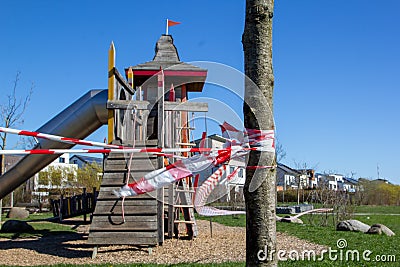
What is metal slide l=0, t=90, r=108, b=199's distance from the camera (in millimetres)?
10430

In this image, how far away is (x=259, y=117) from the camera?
3.66 meters

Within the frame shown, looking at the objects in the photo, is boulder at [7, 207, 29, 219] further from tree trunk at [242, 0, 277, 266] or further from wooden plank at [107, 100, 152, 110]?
tree trunk at [242, 0, 277, 266]

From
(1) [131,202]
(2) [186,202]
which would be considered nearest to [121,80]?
(1) [131,202]

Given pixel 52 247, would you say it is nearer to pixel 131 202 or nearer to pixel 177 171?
pixel 131 202

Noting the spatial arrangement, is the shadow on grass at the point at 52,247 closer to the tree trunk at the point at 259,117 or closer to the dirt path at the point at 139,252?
the dirt path at the point at 139,252

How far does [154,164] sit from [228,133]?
4.52 m

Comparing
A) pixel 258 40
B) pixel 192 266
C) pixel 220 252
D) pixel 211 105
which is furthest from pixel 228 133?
pixel 220 252

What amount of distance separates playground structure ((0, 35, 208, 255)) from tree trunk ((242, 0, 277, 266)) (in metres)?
3.68

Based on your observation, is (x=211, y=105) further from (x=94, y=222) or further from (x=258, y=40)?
(x=94, y=222)

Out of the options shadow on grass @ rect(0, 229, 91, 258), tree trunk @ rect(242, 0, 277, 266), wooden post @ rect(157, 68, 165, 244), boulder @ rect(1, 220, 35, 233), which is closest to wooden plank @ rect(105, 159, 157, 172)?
wooden post @ rect(157, 68, 165, 244)

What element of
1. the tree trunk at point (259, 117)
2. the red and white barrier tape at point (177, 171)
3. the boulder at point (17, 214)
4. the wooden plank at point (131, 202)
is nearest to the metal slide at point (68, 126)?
the wooden plank at point (131, 202)

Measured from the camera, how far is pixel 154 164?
9391mm

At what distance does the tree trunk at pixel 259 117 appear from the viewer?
11.4ft

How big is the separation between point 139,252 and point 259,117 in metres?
5.35
